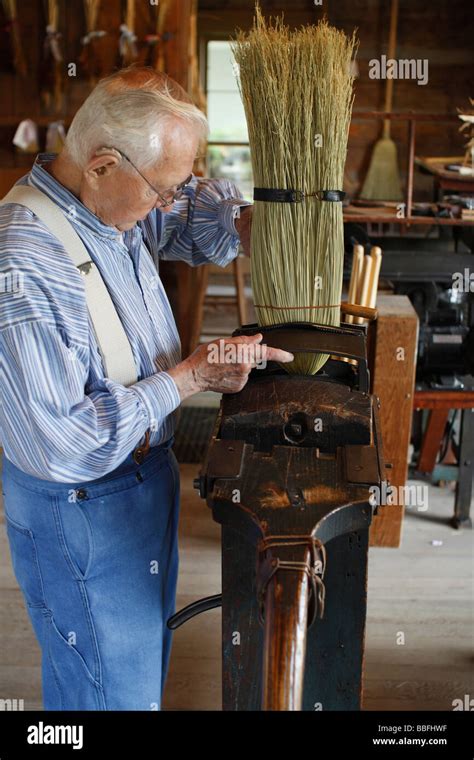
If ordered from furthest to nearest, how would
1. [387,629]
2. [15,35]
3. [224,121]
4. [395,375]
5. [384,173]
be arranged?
[224,121] < [384,173] < [15,35] < [395,375] < [387,629]

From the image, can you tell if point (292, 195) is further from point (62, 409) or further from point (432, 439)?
point (432, 439)

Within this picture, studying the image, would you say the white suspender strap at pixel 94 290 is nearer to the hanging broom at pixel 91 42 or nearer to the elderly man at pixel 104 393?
the elderly man at pixel 104 393

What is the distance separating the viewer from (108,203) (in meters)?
1.42

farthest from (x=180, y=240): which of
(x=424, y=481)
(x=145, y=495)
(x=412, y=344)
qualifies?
(x=424, y=481)

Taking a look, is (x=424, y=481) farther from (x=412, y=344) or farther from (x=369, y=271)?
(x=369, y=271)

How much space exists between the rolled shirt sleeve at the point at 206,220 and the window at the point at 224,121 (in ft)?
16.6

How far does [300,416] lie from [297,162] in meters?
0.44

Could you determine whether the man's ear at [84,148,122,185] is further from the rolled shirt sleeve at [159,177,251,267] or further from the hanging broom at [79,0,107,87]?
the hanging broom at [79,0,107,87]

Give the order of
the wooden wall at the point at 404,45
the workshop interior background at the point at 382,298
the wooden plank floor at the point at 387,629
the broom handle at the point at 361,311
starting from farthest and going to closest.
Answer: the wooden wall at the point at 404,45
the workshop interior background at the point at 382,298
the wooden plank floor at the point at 387,629
the broom handle at the point at 361,311

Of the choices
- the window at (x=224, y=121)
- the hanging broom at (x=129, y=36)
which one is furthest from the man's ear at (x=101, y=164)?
the window at (x=224, y=121)

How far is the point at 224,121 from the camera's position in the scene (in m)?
6.94

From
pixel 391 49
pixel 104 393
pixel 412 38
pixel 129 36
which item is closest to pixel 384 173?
pixel 391 49

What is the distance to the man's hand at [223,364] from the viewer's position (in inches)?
56.4

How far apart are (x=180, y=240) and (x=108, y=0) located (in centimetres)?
352
